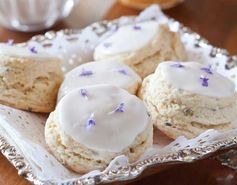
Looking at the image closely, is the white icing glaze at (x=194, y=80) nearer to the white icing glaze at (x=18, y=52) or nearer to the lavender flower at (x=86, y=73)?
the lavender flower at (x=86, y=73)

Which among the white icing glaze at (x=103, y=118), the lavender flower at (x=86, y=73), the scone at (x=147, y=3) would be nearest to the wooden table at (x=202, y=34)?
the scone at (x=147, y=3)

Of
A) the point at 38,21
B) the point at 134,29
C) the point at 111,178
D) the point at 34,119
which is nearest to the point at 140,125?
the point at 111,178

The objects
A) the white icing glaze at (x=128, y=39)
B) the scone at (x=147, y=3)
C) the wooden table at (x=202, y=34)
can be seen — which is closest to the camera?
the wooden table at (x=202, y=34)

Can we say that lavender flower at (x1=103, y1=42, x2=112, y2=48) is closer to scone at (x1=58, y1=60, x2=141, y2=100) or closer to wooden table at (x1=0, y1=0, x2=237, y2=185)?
scone at (x1=58, y1=60, x2=141, y2=100)

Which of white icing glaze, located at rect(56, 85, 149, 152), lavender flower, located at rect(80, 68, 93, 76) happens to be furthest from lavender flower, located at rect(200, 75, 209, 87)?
lavender flower, located at rect(80, 68, 93, 76)

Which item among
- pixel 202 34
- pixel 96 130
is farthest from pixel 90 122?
pixel 202 34

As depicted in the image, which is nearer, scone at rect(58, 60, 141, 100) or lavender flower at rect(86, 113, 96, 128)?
lavender flower at rect(86, 113, 96, 128)
